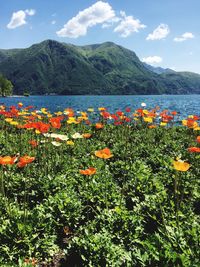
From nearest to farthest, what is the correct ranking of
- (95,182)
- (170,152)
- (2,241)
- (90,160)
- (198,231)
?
(198,231) < (2,241) < (95,182) < (90,160) < (170,152)

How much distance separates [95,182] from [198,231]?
3121mm

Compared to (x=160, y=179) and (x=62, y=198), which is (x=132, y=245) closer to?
(x=62, y=198)

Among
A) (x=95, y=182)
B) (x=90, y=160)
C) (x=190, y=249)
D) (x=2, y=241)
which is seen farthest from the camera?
(x=90, y=160)

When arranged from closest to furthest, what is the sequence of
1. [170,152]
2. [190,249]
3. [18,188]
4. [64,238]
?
[190,249], [64,238], [18,188], [170,152]

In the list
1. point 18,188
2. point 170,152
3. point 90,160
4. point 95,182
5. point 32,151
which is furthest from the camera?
point 170,152

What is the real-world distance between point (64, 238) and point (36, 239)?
0.91 meters

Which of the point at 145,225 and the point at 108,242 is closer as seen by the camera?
the point at 108,242

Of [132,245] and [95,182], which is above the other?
[95,182]

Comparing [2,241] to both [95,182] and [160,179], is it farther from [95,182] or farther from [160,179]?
[160,179]

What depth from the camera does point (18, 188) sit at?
27.3 feet

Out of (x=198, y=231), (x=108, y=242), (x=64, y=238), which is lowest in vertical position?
(x=64, y=238)

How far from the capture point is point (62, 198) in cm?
696

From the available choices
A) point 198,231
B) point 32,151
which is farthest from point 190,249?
point 32,151

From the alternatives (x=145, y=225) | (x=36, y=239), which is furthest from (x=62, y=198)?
(x=145, y=225)
